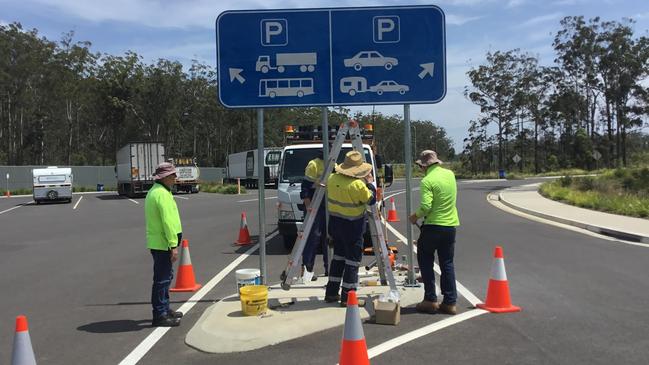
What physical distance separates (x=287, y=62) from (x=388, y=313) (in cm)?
326

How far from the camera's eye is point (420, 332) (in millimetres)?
5820

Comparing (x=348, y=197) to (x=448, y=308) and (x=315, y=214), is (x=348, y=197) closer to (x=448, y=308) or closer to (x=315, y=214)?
(x=315, y=214)

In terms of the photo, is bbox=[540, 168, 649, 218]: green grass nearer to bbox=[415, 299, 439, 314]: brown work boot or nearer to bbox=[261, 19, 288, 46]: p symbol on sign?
bbox=[415, 299, 439, 314]: brown work boot

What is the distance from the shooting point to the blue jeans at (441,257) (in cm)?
647

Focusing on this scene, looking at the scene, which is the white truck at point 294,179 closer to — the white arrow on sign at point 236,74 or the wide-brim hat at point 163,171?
the white arrow on sign at point 236,74

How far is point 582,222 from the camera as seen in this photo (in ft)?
52.7

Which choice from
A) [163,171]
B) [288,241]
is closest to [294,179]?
[288,241]

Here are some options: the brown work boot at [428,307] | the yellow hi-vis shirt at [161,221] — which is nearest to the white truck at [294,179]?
the brown work boot at [428,307]

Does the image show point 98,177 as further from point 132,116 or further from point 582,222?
point 582,222

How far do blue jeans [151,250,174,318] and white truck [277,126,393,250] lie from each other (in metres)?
4.31

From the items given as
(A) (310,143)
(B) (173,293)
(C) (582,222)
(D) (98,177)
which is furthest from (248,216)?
(D) (98,177)

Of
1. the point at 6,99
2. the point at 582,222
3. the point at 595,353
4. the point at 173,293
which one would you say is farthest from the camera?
the point at 6,99

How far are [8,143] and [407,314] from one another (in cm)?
7505

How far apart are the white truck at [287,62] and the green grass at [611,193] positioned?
14275mm
